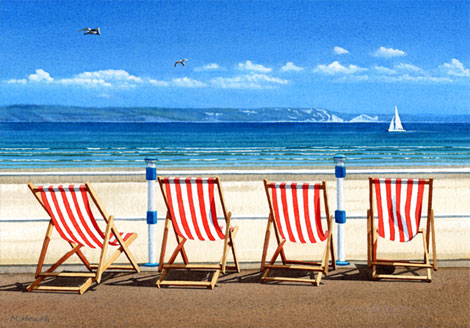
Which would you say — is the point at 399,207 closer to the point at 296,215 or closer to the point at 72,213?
the point at 296,215

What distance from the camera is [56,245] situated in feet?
22.9

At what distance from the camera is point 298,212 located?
489 centimetres

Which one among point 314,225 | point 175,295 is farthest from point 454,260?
point 175,295

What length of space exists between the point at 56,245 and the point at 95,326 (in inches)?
137

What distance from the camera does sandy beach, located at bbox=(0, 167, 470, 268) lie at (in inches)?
245

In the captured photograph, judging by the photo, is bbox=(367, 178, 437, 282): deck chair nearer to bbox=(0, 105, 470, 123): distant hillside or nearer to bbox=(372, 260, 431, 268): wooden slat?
bbox=(372, 260, 431, 268): wooden slat

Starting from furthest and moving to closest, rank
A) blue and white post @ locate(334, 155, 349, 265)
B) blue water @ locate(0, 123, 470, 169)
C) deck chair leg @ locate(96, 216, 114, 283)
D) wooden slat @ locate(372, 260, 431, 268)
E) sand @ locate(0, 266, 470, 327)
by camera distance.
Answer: blue water @ locate(0, 123, 470, 169), blue and white post @ locate(334, 155, 349, 265), wooden slat @ locate(372, 260, 431, 268), deck chair leg @ locate(96, 216, 114, 283), sand @ locate(0, 266, 470, 327)

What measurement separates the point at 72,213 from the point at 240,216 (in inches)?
57.4

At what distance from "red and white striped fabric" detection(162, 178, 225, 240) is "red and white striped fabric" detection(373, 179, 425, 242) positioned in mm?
1402

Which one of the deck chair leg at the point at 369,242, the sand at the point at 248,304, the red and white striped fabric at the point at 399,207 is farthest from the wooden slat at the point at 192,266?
the red and white striped fabric at the point at 399,207

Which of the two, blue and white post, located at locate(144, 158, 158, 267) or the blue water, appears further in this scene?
the blue water

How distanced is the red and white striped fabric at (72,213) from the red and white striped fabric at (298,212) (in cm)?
152
